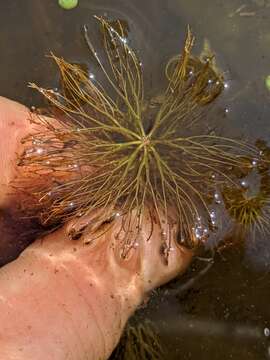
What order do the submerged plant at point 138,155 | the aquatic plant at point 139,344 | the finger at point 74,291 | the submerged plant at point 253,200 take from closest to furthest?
the finger at point 74,291 < the submerged plant at point 138,155 < the submerged plant at point 253,200 < the aquatic plant at point 139,344

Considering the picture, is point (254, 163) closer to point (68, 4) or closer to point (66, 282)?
point (66, 282)

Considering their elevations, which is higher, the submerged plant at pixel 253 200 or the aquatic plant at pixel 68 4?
the aquatic plant at pixel 68 4

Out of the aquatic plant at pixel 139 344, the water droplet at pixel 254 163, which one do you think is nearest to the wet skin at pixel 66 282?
the aquatic plant at pixel 139 344

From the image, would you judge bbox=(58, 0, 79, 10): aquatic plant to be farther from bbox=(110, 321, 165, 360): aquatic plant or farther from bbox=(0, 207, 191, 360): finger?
bbox=(110, 321, 165, 360): aquatic plant

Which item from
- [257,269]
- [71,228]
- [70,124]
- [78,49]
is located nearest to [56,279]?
[71,228]

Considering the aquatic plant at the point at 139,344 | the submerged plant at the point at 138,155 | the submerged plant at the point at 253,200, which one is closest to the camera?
the submerged plant at the point at 138,155

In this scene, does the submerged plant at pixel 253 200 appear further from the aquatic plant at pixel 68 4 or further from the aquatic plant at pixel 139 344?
the aquatic plant at pixel 68 4

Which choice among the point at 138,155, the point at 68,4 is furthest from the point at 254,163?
the point at 68,4
